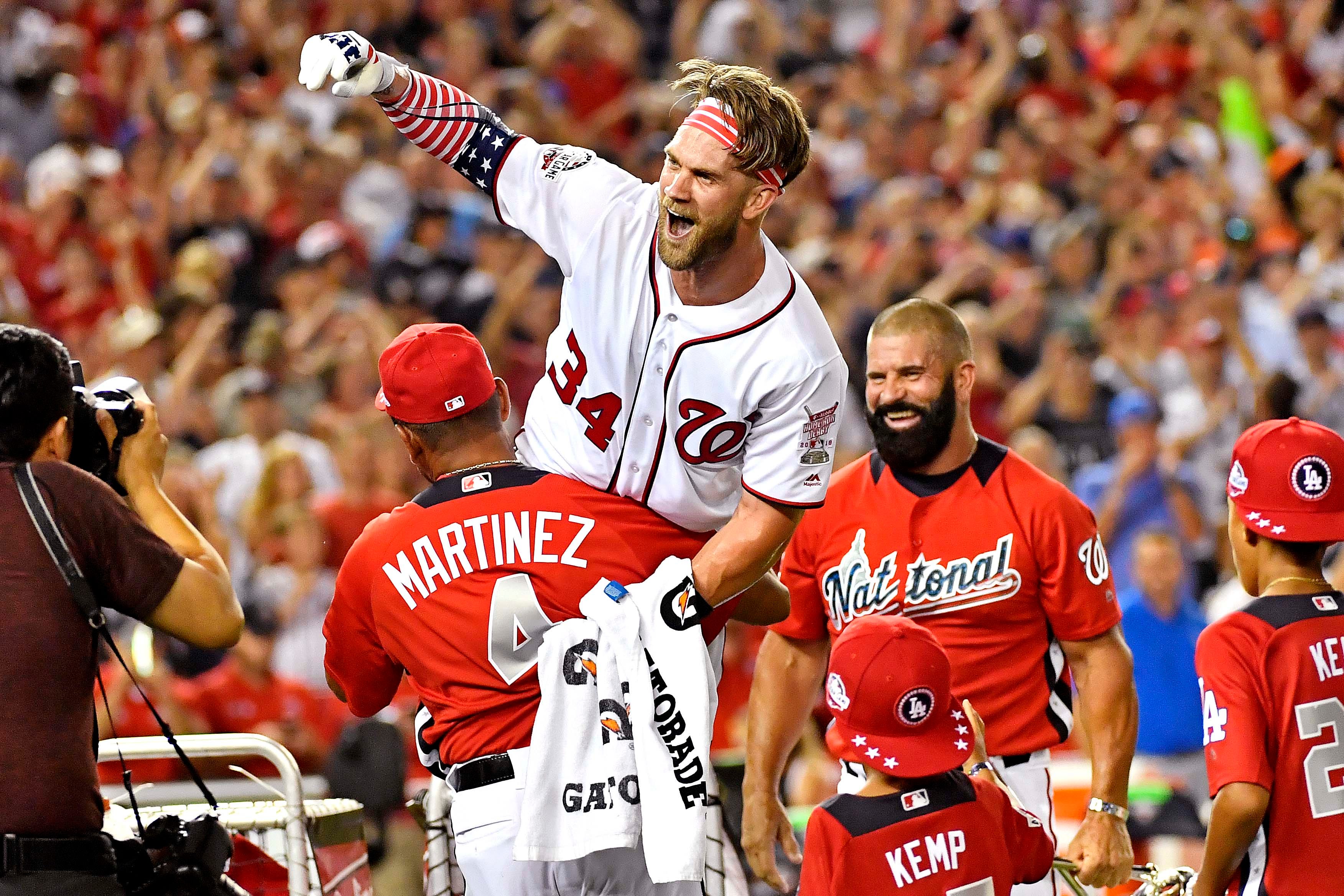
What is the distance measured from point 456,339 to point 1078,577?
1.82 m

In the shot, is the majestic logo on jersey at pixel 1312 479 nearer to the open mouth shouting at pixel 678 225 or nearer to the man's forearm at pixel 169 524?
the open mouth shouting at pixel 678 225

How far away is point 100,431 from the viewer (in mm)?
3725

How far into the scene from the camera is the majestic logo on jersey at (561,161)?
4148 millimetres

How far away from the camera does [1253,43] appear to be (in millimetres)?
13773

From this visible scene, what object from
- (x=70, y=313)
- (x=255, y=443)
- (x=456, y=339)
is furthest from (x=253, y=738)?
(x=70, y=313)

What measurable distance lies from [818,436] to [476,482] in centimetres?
81

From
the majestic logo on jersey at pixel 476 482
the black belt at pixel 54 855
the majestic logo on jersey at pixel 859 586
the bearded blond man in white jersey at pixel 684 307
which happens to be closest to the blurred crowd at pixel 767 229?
the majestic logo on jersey at pixel 859 586

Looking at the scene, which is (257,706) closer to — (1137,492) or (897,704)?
(897,704)

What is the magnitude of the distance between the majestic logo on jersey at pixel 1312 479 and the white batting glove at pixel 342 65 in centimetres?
233

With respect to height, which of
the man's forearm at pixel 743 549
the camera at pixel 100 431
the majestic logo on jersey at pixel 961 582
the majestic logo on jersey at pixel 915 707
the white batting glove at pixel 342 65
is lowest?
the majestic logo on jersey at pixel 915 707

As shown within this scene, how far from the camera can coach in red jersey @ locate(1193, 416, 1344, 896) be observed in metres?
3.74

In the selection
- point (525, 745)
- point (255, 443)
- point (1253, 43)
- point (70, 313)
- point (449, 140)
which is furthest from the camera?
point (1253, 43)

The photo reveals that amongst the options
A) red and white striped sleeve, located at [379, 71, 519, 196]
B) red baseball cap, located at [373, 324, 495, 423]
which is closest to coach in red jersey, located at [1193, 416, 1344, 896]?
red baseball cap, located at [373, 324, 495, 423]

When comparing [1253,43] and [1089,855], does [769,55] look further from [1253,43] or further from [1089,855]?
[1089,855]
